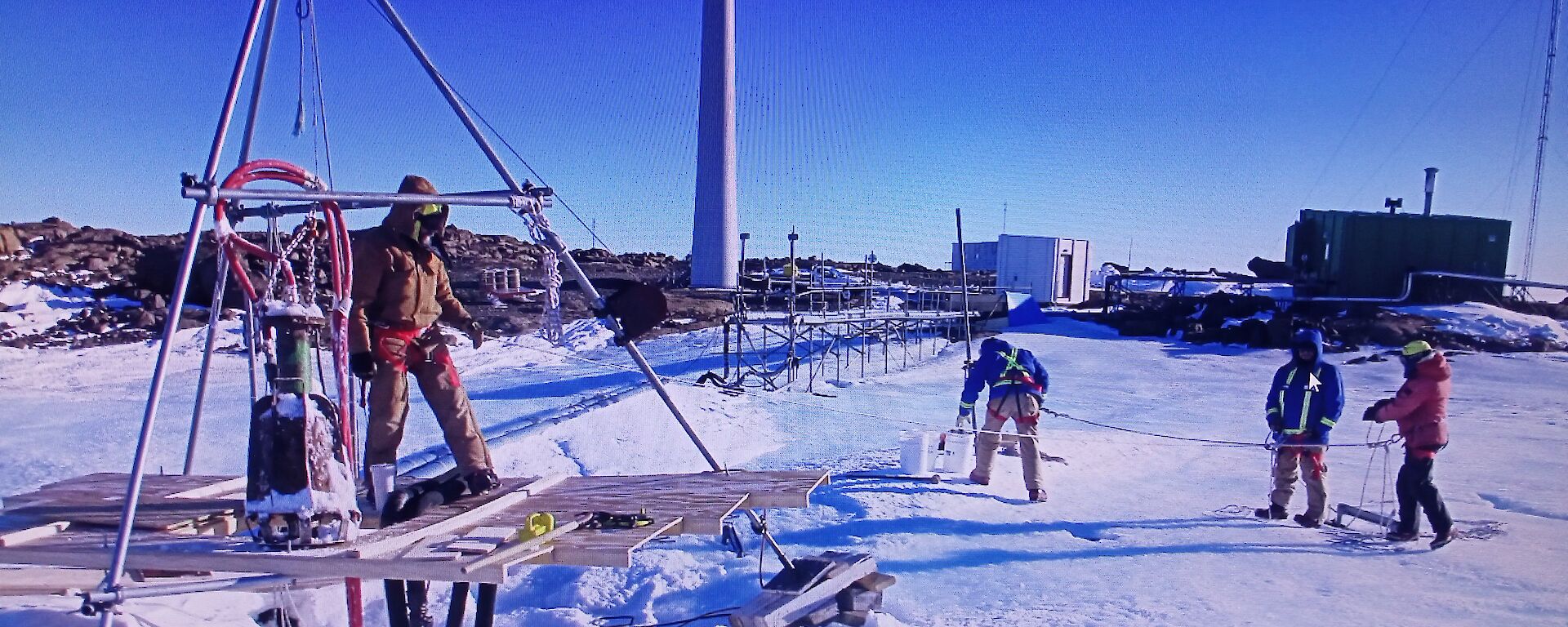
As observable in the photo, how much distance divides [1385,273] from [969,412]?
2596 centimetres

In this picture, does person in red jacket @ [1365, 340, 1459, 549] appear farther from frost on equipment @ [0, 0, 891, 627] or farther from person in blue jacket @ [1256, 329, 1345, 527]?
frost on equipment @ [0, 0, 891, 627]

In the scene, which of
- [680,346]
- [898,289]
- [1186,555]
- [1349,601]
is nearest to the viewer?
[1349,601]

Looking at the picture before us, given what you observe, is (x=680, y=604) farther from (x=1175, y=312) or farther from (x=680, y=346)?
(x=1175, y=312)

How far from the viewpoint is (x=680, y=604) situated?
5254 mm

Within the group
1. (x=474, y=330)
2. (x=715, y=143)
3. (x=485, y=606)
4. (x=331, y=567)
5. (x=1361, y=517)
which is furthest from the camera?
(x=715, y=143)

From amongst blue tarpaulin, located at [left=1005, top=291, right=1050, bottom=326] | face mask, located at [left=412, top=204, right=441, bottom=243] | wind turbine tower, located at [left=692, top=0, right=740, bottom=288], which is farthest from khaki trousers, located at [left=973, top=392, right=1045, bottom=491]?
blue tarpaulin, located at [left=1005, top=291, right=1050, bottom=326]

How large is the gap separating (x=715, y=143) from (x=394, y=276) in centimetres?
1816

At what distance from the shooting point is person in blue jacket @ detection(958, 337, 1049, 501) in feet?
27.7

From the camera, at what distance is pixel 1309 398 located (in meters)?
7.54

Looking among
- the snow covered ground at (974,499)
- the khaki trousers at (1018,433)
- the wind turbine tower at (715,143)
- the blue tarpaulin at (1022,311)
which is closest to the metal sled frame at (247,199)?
the snow covered ground at (974,499)

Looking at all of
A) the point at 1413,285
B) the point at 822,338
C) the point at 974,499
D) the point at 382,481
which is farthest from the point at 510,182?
the point at 1413,285

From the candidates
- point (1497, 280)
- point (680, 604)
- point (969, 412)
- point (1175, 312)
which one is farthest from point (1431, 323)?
point (680, 604)

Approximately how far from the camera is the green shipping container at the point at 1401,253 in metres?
28.5

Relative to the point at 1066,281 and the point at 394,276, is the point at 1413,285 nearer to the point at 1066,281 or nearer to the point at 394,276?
the point at 1066,281
